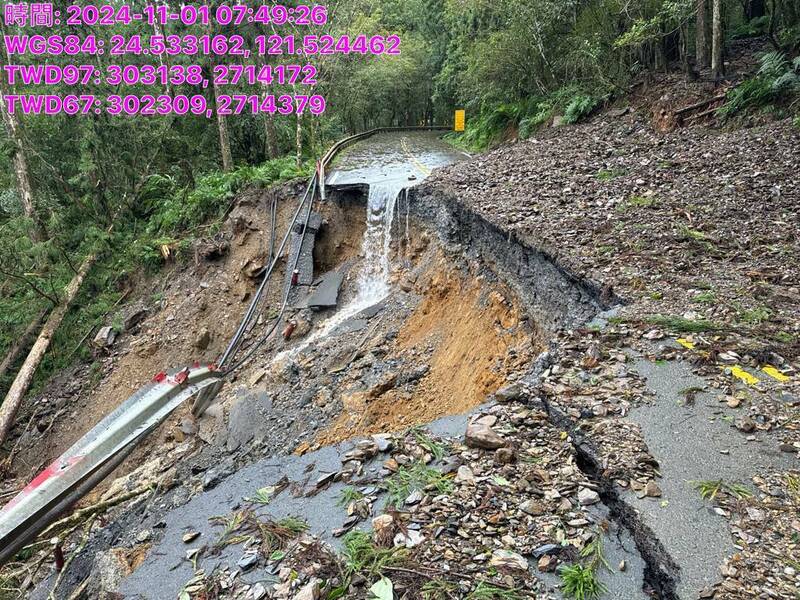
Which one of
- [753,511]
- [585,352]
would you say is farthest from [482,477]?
[585,352]

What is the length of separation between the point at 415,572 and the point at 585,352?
2578 mm

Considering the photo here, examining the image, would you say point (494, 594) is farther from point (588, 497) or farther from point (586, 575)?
point (588, 497)

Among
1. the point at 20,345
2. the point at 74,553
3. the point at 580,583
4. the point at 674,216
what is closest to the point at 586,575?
the point at 580,583

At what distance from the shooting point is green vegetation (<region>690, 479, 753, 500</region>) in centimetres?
282

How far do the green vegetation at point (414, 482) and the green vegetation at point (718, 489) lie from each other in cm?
147

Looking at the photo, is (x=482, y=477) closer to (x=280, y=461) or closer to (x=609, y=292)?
(x=280, y=461)

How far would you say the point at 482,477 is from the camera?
3.23m

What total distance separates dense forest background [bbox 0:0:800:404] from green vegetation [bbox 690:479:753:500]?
8862mm

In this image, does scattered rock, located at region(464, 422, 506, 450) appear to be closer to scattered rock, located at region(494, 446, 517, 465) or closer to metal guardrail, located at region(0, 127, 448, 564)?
scattered rock, located at region(494, 446, 517, 465)

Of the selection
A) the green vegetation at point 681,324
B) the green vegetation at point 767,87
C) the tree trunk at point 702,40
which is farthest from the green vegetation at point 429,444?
the tree trunk at point 702,40

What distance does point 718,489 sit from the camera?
2.86 m

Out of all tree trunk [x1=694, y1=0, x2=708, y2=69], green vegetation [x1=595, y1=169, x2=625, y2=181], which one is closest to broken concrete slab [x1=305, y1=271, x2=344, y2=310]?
green vegetation [x1=595, y1=169, x2=625, y2=181]

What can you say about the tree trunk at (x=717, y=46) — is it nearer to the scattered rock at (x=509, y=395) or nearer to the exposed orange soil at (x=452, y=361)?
the exposed orange soil at (x=452, y=361)

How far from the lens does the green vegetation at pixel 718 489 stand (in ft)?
9.24
